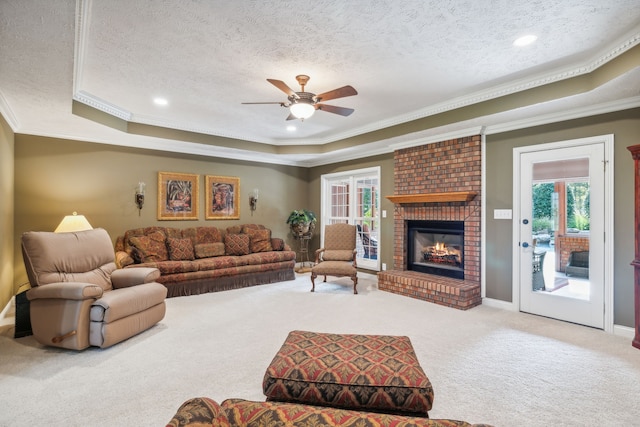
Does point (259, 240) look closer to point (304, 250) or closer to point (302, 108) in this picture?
point (304, 250)

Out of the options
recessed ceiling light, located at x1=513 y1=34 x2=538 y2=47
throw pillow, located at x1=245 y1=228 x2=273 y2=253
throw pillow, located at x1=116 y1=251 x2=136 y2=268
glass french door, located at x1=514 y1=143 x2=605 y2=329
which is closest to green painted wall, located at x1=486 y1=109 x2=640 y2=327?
glass french door, located at x1=514 y1=143 x2=605 y2=329

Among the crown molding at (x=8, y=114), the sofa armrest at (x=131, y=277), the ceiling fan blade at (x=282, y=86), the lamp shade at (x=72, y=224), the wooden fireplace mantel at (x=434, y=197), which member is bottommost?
the sofa armrest at (x=131, y=277)

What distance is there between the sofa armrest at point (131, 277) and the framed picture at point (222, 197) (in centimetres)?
261

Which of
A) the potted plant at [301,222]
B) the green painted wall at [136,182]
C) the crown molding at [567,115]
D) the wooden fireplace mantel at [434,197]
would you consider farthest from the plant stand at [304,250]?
the crown molding at [567,115]

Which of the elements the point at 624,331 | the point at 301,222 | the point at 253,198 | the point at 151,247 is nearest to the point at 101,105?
the point at 151,247

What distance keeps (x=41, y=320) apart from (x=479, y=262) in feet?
16.8

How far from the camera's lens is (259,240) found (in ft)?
20.2

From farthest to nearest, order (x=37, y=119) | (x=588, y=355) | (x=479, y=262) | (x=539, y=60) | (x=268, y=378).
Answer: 1. (x=479, y=262)
2. (x=37, y=119)
3. (x=539, y=60)
4. (x=588, y=355)
5. (x=268, y=378)

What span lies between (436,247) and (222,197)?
418 centimetres

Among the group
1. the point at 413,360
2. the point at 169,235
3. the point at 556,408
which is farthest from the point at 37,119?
the point at 556,408

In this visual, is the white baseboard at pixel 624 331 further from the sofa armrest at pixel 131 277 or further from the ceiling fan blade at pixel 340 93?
the sofa armrest at pixel 131 277

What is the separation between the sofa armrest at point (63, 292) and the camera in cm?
279

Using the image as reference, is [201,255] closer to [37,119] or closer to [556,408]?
[37,119]

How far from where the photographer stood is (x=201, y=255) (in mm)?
5414
